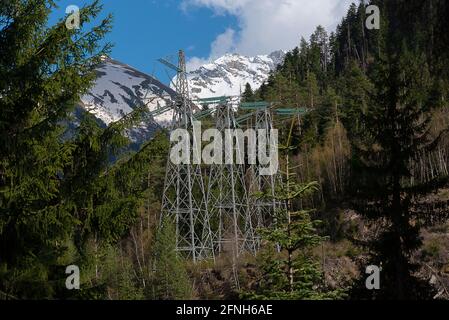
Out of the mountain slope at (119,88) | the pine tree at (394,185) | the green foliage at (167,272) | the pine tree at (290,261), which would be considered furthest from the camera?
the mountain slope at (119,88)

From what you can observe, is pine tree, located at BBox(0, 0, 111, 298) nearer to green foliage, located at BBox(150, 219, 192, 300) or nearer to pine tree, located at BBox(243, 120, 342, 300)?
pine tree, located at BBox(243, 120, 342, 300)

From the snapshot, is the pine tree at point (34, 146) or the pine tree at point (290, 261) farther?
the pine tree at point (290, 261)

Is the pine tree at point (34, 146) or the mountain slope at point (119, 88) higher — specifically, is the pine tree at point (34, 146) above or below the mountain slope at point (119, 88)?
below

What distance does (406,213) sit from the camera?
1034cm

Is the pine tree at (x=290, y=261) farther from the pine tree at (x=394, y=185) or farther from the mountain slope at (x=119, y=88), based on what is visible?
the mountain slope at (x=119, y=88)

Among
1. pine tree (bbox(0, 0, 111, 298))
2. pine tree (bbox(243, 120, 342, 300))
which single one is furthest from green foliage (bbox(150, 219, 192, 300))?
pine tree (bbox(0, 0, 111, 298))

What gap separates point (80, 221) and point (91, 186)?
1.39ft

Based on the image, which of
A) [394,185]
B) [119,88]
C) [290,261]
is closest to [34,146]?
[290,261]

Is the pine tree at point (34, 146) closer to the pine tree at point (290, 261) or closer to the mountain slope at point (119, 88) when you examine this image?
the pine tree at point (290, 261)

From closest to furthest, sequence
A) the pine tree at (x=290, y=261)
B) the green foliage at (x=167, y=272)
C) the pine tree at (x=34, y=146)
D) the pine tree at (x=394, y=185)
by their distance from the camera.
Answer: the pine tree at (x=34, y=146), the pine tree at (x=290, y=261), the pine tree at (x=394, y=185), the green foliage at (x=167, y=272)


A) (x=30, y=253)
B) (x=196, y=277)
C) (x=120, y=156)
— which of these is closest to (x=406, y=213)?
(x=120, y=156)

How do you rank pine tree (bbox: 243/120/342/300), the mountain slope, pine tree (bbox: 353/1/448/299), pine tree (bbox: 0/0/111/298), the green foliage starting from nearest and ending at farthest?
pine tree (bbox: 0/0/111/298)
pine tree (bbox: 243/120/342/300)
pine tree (bbox: 353/1/448/299)
the green foliage
the mountain slope

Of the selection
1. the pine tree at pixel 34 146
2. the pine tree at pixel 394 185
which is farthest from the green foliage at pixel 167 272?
the pine tree at pixel 34 146
